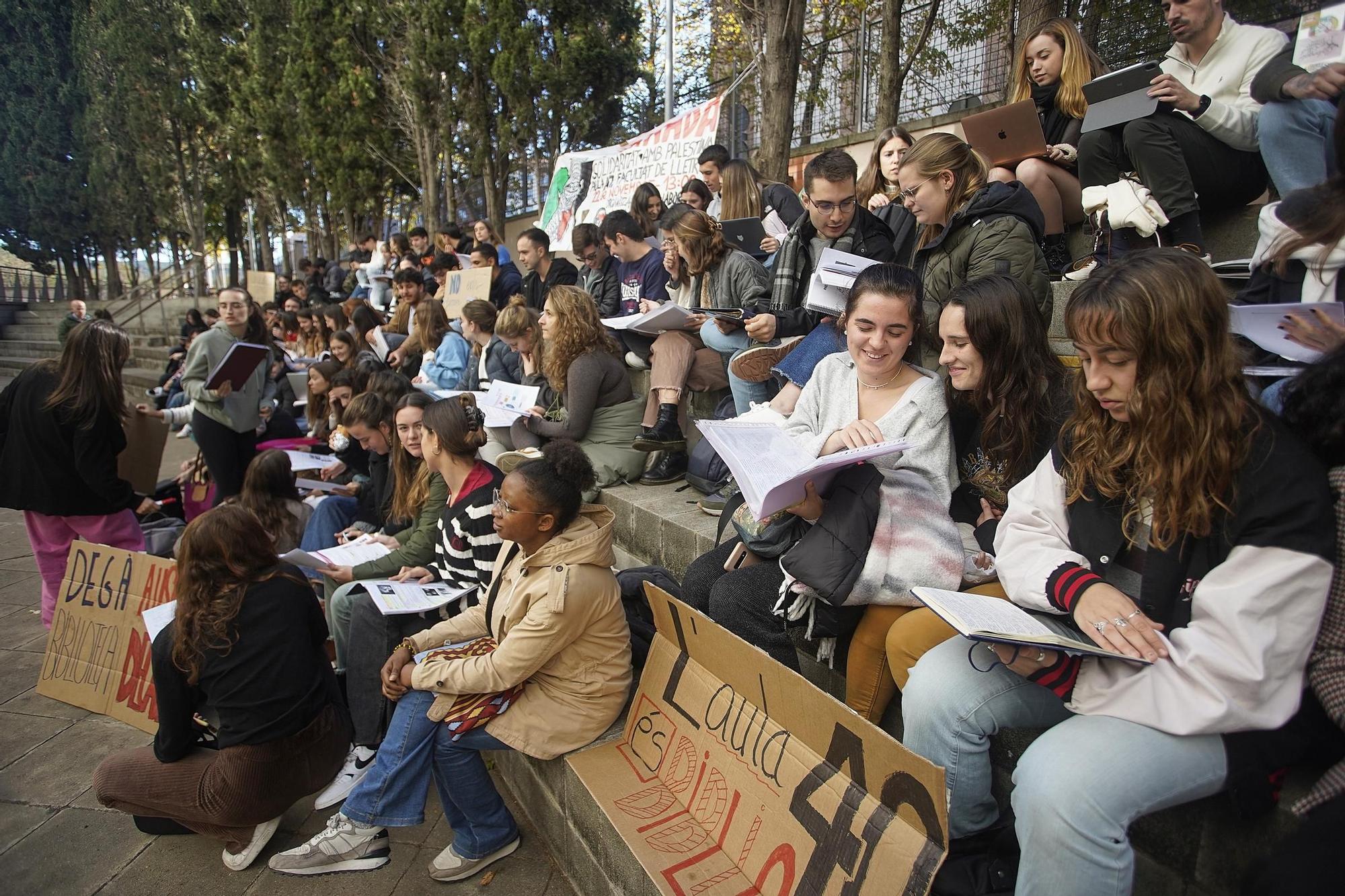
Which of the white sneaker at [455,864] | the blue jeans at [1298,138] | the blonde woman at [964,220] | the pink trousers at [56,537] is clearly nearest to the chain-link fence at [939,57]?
the blue jeans at [1298,138]

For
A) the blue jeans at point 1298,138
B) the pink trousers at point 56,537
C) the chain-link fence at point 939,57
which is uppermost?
the chain-link fence at point 939,57

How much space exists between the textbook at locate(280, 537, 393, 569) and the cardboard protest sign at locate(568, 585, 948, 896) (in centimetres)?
179

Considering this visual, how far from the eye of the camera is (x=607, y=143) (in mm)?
14164

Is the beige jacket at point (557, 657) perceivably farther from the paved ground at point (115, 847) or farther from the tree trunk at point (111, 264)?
the tree trunk at point (111, 264)

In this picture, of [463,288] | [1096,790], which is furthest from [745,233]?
Result: [1096,790]

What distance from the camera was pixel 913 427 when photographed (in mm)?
2523

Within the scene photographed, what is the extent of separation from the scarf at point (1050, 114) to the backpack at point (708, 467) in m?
2.26

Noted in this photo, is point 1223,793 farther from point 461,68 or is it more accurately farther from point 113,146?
point 113,146

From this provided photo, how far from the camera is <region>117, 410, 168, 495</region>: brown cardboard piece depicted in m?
5.49

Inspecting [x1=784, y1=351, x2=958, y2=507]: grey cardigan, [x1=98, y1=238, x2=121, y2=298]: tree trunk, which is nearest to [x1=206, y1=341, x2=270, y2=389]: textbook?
[x1=784, y1=351, x2=958, y2=507]: grey cardigan

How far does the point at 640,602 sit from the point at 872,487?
1328 mm

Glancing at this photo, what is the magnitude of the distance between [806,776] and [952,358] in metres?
1.36

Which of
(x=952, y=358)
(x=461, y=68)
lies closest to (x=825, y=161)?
(x=952, y=358)

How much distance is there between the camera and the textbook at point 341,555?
3627 millimetres
